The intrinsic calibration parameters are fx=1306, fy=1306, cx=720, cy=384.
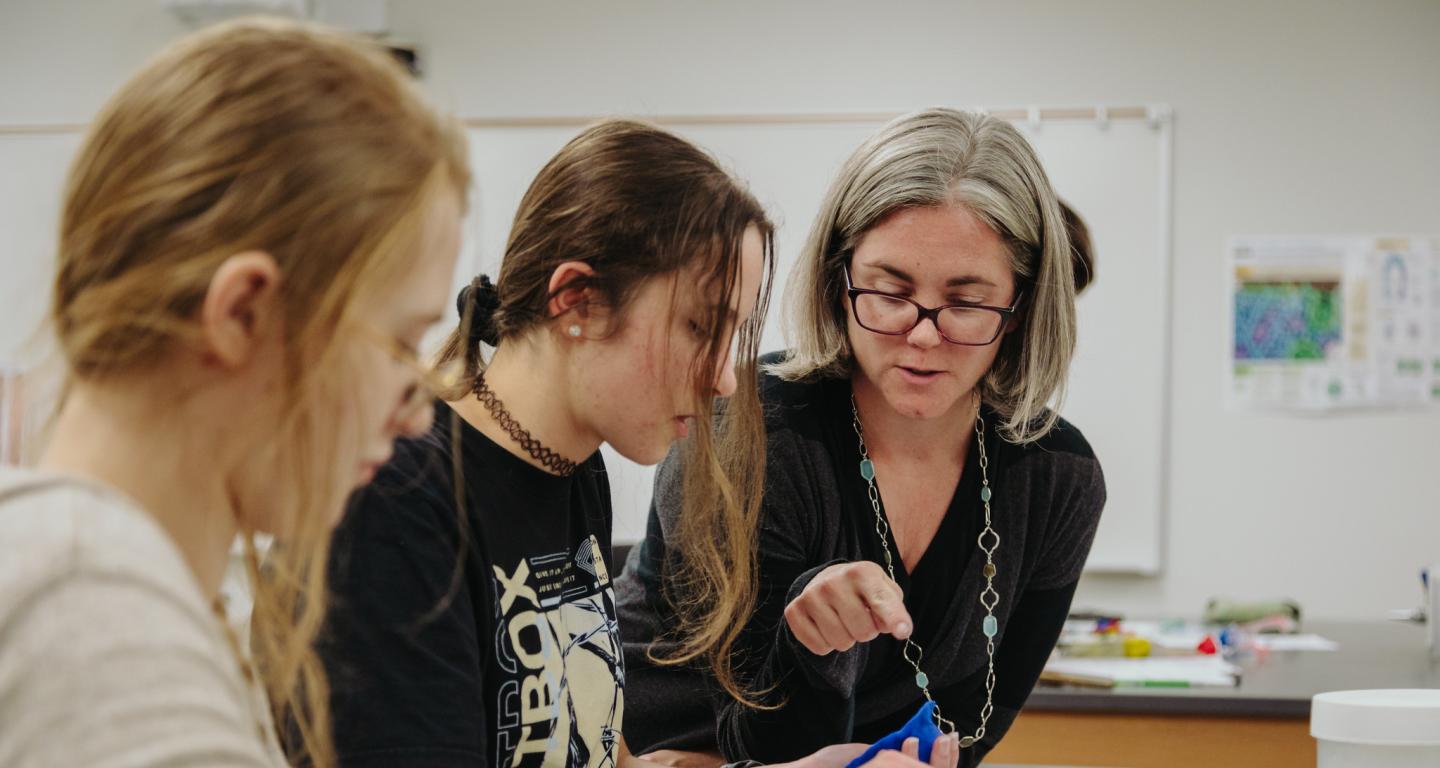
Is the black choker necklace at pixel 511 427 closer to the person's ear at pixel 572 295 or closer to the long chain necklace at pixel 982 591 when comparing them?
the person's ear at pixel 572 295

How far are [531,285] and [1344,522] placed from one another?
3176 millimetres

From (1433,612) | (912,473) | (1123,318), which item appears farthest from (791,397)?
(1123,318)

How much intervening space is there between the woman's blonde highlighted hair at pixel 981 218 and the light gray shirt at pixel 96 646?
96 cm

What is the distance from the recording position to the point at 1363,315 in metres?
3.55

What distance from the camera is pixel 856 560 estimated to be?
4.57 feet

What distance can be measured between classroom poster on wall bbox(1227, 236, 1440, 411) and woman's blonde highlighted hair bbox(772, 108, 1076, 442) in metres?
2.36

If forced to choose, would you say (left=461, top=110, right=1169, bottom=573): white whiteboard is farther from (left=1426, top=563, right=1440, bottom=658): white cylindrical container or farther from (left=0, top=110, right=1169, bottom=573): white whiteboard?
(left=1426, top=563, right=1440, bottom=658): white cylindrical container

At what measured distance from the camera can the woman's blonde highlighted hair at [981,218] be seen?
52.4 inches

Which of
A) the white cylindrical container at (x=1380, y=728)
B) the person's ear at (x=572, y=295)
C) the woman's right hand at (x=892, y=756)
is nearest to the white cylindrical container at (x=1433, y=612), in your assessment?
the white cylindrical container at (x=1380, y=728)

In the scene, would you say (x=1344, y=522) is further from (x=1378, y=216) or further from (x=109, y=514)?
(x=109, y=514)

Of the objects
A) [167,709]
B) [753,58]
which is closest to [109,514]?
[167,709]

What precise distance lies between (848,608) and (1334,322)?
2.90m

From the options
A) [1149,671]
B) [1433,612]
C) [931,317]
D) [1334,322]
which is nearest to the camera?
[931,317]

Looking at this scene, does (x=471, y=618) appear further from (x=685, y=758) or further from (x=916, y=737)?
(x=685, y=758)
